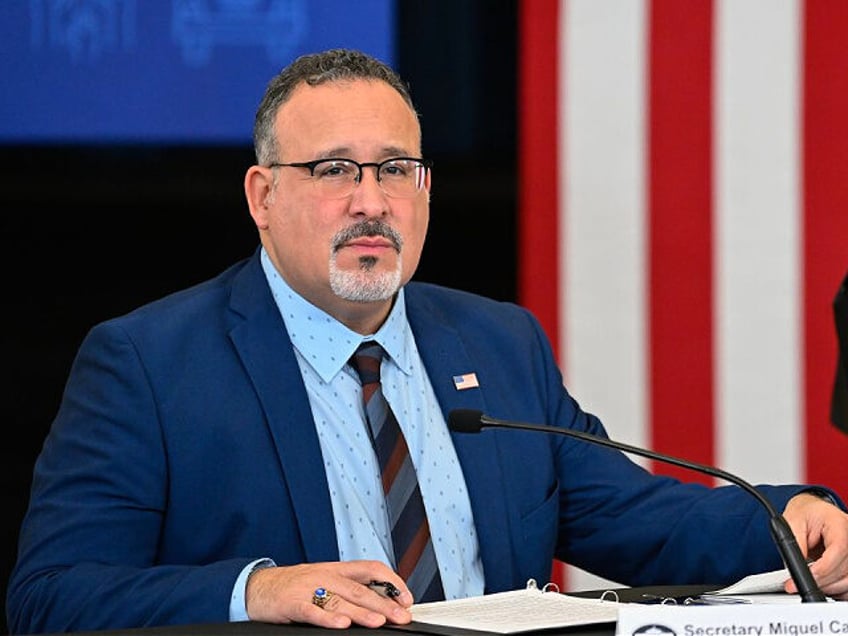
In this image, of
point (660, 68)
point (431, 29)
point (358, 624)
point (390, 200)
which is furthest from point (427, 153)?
point (358, 624)

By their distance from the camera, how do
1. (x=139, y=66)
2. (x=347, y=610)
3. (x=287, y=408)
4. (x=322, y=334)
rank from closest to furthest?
(x=347, y=610)
(x=287, y=408)
(x=322, y=334)
(x=139, y=66)

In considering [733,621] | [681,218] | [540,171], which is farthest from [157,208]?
[733,621]

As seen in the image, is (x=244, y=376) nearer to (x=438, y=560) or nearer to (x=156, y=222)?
(x=438, y=560)

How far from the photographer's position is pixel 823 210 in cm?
389

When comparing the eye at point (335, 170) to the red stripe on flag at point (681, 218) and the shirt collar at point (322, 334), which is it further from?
the red stripe on flag at point (681, 218)

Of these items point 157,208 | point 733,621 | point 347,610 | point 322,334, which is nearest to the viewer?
point 733,621

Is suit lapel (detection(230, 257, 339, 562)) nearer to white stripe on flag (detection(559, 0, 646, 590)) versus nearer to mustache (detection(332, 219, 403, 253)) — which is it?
mustache (detection(332, 219, 403, 253))

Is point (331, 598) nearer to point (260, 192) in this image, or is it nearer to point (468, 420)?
point (468, 420)

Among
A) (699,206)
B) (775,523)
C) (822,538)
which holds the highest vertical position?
(699,206)

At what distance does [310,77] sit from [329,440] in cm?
53

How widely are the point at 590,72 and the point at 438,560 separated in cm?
177

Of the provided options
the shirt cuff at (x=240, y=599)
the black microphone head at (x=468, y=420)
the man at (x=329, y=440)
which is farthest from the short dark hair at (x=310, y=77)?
the shirt cuff at (x=240, y=599)

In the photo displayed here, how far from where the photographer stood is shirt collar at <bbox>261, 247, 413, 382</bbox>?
2.50 metres

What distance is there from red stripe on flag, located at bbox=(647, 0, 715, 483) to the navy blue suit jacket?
123 centimetres
